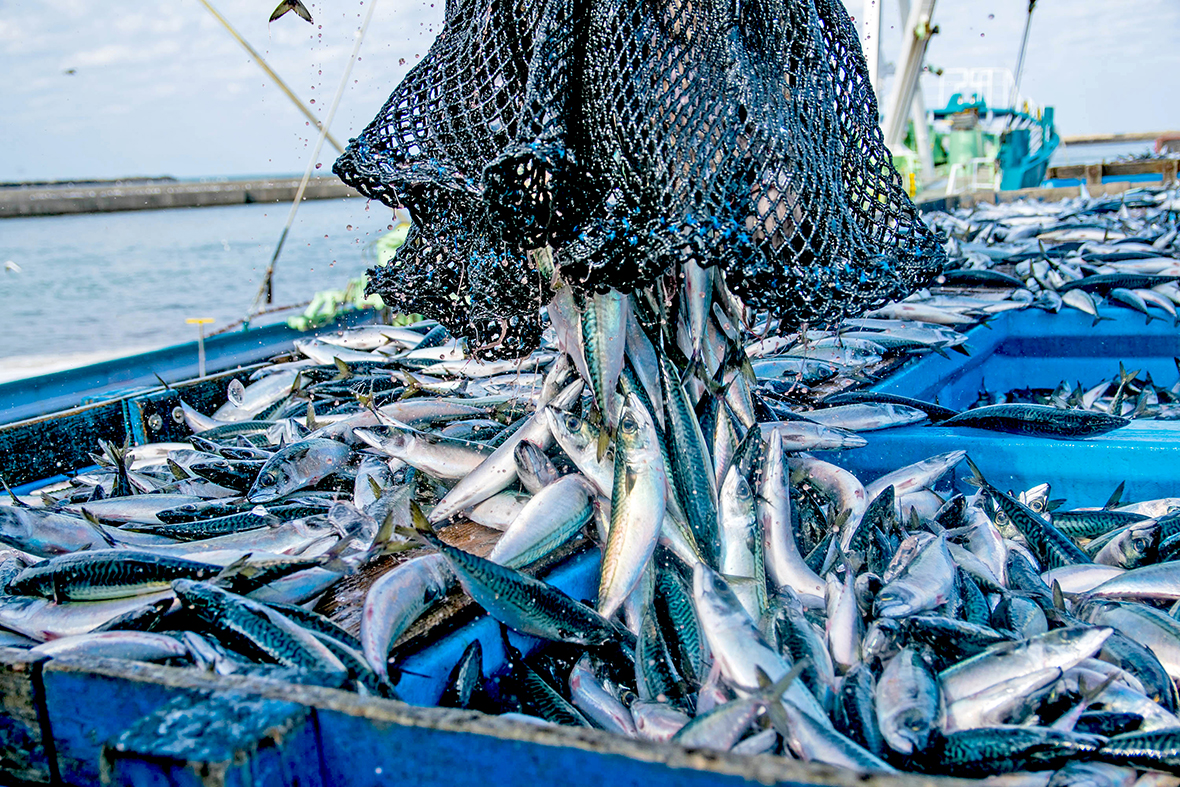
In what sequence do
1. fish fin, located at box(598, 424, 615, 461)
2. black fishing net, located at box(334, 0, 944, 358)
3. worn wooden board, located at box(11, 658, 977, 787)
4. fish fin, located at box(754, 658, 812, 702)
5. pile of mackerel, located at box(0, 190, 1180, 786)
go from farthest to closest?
1. fish fin, located at box(598, 424, 615, 461)
2. black fishing net, located at box(334, 0, 944, 358)
3. pile of mackerel, located at box(0, 190, 1180, 786)
4. fish fin, located at box(754, 658, 812, 702)
5. worn wooden board, located at box(11, 658, 977, 787)

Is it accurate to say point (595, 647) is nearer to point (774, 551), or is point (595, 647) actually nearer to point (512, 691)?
point (512, 691)

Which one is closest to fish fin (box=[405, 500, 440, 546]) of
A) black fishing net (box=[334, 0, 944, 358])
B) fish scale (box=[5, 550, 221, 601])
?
fish scale (box=[5, 550, 221, 601])

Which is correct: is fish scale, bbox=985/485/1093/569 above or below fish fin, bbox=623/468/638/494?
below

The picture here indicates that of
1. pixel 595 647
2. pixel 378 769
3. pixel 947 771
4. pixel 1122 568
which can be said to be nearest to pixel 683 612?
pixel 595 647

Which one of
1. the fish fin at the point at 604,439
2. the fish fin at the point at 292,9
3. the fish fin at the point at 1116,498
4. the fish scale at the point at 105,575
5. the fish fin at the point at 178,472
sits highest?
the fish fin at the point at 292,9

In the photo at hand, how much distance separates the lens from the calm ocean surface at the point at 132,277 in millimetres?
13727

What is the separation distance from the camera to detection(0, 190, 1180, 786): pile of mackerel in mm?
1765

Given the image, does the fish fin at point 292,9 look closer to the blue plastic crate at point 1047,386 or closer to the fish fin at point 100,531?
the fish fin at point 100,531

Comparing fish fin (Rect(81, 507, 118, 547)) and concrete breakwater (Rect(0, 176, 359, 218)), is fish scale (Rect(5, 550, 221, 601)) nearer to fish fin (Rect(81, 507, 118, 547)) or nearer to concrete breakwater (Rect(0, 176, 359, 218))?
fish fin (Rect(81, 507, 118, 547))

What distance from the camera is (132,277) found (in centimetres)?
2558

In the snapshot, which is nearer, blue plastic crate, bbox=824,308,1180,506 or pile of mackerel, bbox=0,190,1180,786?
pile of mackerel, bbox=0,190,1180,786

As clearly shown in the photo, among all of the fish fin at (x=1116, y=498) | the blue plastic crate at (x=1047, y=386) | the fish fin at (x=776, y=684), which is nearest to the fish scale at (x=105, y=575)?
the fish fin at (x=776, y=684)

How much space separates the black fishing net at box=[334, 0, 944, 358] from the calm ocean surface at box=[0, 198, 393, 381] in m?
0.32

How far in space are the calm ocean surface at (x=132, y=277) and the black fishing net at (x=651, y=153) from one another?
0.32 meters
